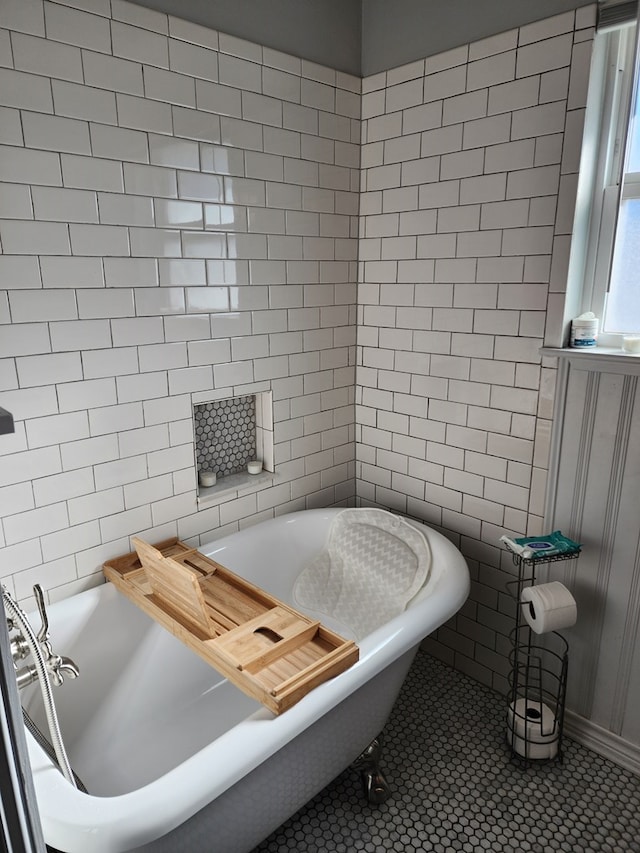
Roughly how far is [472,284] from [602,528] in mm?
1017

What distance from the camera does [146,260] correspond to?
197 centimetres

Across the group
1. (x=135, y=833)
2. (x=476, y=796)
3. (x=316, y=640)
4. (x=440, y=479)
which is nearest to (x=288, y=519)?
(x=440, y=479)

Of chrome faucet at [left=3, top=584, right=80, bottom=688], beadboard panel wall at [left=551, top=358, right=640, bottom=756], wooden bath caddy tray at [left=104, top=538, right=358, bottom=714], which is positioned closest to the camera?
chrome faucet at [left=3, top=584, right=80, bottom=688]

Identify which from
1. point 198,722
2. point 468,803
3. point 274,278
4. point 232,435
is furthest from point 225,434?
point 468,803

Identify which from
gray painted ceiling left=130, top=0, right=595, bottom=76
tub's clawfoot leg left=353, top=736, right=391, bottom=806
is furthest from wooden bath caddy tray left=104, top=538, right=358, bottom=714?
gray painted ceiling left=130, top=0, right=595, bottom=76

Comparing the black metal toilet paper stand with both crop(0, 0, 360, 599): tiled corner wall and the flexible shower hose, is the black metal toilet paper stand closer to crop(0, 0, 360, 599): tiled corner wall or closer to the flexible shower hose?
crop(0, 0, 360, 599): tiled corner wall

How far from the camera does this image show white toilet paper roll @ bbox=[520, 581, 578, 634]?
1949mm

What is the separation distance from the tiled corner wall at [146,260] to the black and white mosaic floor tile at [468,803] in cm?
106

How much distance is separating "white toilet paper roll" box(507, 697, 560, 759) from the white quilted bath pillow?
562mm

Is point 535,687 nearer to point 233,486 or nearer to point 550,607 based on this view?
point 550,607

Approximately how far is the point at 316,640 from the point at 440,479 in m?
1.06

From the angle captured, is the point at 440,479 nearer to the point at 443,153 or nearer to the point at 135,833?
the point at 443,153

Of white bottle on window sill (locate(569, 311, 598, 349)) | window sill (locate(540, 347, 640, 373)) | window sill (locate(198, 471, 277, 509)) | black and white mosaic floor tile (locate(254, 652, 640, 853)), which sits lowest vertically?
black and white mosaic floor tile (locate(254, 652, 640, 853))

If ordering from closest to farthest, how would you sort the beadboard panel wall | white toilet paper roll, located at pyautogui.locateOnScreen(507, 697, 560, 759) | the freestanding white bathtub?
the freestanding white bathtub, the beadboard panel wall, white toilet paper roll, located at pyautogui.locateOnScreen(507, 697, 560, 759)
